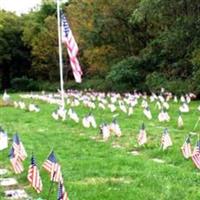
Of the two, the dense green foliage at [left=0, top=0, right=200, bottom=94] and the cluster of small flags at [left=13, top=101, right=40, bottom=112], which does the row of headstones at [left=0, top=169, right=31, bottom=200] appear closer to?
the cluster of small flags at [left=13, top=101, right=40, bottom=112]

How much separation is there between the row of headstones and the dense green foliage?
20303 millimetres

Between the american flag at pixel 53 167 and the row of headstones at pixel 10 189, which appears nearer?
the american flag at pixel 53 167

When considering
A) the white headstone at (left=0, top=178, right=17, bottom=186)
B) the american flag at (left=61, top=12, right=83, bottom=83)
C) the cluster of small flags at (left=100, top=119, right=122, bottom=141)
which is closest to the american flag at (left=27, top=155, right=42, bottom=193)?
the white headstone at (left=0, top=178, right=17, bottom=186)

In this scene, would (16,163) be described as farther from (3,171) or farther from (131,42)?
(131,42)

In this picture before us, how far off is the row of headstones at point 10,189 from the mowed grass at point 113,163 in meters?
0.16

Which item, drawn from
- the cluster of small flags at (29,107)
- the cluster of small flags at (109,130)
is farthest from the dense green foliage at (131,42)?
the cluster of small flags at (109,130)

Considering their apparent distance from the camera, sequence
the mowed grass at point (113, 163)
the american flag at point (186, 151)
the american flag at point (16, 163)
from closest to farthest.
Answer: the mowed grass at point (113, 163)
the american flag at point (16, 163)
the american flag at point (186, 151)

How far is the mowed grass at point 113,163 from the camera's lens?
9789 millimetres

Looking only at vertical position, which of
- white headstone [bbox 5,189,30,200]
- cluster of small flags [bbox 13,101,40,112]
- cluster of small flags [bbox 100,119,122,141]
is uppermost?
cluster of small flags [bbox 13,101,40,112]

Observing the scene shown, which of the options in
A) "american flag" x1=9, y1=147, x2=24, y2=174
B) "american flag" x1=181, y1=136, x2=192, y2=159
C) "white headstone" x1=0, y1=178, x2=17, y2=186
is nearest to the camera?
"white headstone" x1=0, y1=178, x2=17, y2=186

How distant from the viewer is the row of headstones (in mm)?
9859

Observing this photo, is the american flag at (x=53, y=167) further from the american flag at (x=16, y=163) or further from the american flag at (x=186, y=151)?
the american flag at (x=186, y=151)

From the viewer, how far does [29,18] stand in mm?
65000

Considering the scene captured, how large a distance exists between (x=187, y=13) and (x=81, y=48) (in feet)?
60.9
